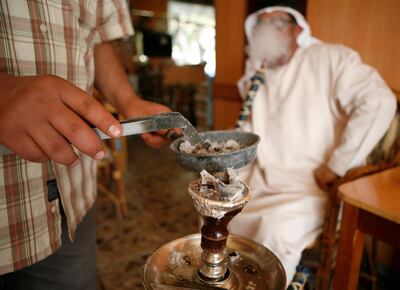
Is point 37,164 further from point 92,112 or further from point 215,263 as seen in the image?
point 215,263

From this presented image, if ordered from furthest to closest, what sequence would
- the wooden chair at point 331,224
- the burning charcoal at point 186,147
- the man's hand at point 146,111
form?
the wooden chair at point 331,224
the man's hand at point 146,111
the burning charcoal at point 186,147

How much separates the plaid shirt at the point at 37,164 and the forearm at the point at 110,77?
0.14m

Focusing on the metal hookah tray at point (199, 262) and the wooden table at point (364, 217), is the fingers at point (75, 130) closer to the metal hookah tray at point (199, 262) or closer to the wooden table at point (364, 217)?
the metal hookah tray at point (199, 262)

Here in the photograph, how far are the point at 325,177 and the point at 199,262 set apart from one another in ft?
3.12

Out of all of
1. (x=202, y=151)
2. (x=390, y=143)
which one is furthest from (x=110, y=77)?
(x=390, y=143)

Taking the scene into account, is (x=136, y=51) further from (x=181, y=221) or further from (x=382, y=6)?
(x=382, y=6)

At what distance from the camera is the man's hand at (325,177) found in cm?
135

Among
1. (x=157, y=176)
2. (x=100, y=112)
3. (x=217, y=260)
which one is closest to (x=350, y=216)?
(x=217, y=260)

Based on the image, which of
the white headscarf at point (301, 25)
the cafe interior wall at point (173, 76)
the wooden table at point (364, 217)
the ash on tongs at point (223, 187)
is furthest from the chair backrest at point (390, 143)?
the cafe interior wall at point (173, 76)

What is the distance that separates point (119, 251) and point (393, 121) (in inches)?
68.4

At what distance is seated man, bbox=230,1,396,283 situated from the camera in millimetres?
1279

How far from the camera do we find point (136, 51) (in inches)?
316

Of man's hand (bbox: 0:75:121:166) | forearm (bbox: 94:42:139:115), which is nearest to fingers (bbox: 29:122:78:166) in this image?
man's hand (bbox: 0:75:121:166)

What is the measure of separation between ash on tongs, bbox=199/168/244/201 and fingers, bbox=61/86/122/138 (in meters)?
0.16
